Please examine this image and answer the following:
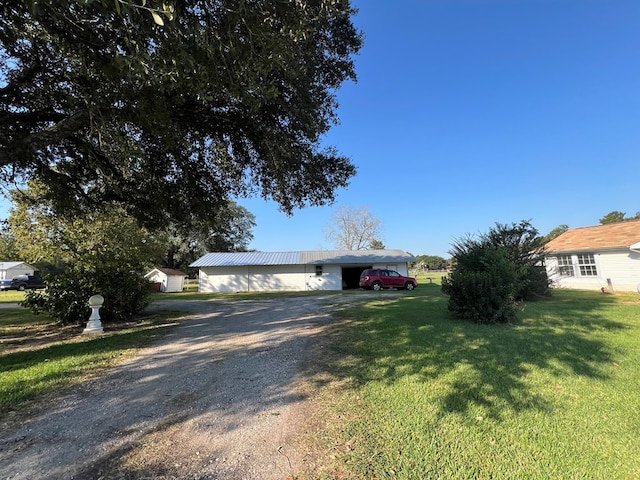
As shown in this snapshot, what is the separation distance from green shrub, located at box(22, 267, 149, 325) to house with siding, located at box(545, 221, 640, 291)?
18.0 metres

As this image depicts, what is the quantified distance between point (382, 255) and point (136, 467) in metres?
29.3

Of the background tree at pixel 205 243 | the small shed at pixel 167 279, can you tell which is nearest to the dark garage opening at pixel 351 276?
the background tree at pixel 205 243

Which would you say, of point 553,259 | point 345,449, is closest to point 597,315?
point 345,449

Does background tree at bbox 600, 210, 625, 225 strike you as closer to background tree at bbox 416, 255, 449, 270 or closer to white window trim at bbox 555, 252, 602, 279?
background tree at bbox 416, 255, 449, 270

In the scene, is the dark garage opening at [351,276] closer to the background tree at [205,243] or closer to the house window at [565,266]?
the background tree at [205,243]

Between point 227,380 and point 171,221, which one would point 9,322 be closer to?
point 171,221

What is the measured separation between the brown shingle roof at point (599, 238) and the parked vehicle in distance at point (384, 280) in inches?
373

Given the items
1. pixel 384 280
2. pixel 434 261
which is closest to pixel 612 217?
pixel 434 261

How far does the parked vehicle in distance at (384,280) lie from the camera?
25.9 m

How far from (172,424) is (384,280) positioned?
2369 centimetres

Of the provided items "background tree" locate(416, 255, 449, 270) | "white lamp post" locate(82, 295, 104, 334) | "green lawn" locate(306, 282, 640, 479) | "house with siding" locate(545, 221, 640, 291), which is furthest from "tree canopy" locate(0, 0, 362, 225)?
"background tree" locate(416, 255, 449, 270)

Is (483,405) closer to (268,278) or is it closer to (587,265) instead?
→ (587,265)

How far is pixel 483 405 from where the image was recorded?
12.2ft

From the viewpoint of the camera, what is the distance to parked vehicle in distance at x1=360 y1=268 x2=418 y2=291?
2586 cm
